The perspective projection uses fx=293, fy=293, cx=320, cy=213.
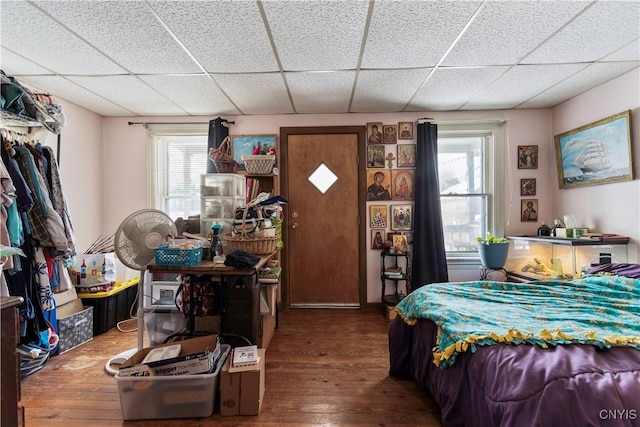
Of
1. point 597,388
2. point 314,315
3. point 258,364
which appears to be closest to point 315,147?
point 314,315

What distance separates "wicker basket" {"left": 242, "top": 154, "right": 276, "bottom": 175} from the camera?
10.0 feet

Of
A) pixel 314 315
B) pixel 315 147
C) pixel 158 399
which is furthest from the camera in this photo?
pixel 315 147

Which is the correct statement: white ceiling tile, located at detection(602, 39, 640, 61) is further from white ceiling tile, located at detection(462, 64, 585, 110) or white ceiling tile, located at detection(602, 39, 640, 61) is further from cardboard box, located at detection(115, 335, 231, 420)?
cardboard box, located at detection(115, 335, 231, 420)

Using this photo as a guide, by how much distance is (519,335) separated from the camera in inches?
48.4

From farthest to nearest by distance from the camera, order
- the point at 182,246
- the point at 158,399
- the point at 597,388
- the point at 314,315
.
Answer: the point at 314,315, the point at 182,246, the point at 158,399, the point at 597,388

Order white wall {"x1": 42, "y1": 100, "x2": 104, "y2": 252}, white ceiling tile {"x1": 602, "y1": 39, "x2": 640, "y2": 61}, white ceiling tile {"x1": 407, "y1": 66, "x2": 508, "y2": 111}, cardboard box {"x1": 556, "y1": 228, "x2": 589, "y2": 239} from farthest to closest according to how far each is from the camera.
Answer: white wall {"x1": 42, "y1": 100, "x2": 104, "y2": 252} < cardboard box {"x1": 556, "y1": 228, "x2": 589, "y2": 239} < white ceiling tile {"x1": 407, "y1": 66, "x2": 508, "y2": 111} < white ceiling tile {"x1": 602, "y1": 39, "x2": 640, "y2": 61}

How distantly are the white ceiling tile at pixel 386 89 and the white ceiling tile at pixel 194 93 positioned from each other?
4.42ft

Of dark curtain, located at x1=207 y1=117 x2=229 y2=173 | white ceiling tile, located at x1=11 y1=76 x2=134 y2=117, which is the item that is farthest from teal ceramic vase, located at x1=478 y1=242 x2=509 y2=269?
white ceiling tile, located at x1=11 y1=76 x2=134 y2=117

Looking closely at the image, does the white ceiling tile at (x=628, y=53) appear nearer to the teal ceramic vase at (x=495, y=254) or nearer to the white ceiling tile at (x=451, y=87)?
the white ceiling tile at (x=451, y=87)

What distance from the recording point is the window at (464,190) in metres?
3.50

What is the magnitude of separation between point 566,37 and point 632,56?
0.75m

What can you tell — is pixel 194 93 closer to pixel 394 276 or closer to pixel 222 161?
pixel 222 161

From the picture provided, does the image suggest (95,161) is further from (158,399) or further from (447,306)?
(447,306)

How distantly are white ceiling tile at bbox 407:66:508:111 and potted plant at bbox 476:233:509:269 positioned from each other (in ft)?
4.97
